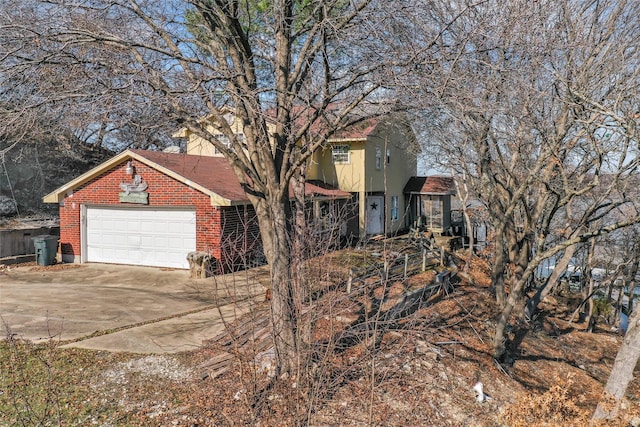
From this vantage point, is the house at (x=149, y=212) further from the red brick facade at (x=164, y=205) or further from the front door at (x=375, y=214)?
the front door at (x=375, y=214)

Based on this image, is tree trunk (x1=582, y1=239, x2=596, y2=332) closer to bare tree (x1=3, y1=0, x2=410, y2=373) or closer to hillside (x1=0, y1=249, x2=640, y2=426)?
hillside (x1=0, y1=249, x2=640, y2=426)

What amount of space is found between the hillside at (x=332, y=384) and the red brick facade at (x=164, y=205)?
4.86m

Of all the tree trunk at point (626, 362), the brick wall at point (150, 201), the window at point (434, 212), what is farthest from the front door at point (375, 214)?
the tree trunk at point (626, 362)

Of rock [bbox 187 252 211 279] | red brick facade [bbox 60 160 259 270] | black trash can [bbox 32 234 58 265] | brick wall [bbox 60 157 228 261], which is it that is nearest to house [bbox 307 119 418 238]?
red brick facade [bbox 60 160 259 270]

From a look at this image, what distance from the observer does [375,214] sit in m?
23.3

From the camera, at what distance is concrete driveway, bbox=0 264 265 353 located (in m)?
8.17

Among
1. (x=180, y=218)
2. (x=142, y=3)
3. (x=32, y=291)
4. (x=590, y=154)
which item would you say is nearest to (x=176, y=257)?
(x=180, y=218)

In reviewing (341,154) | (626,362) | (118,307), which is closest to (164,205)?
(118,307)

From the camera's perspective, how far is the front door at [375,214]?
22.8 m

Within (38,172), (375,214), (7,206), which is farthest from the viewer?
(375,214)

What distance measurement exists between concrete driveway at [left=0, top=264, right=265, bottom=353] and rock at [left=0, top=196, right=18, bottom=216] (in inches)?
214

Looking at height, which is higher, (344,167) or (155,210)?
(344,167)

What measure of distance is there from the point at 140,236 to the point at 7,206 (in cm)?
774

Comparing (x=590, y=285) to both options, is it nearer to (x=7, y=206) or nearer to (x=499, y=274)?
(x=499, y=274)
